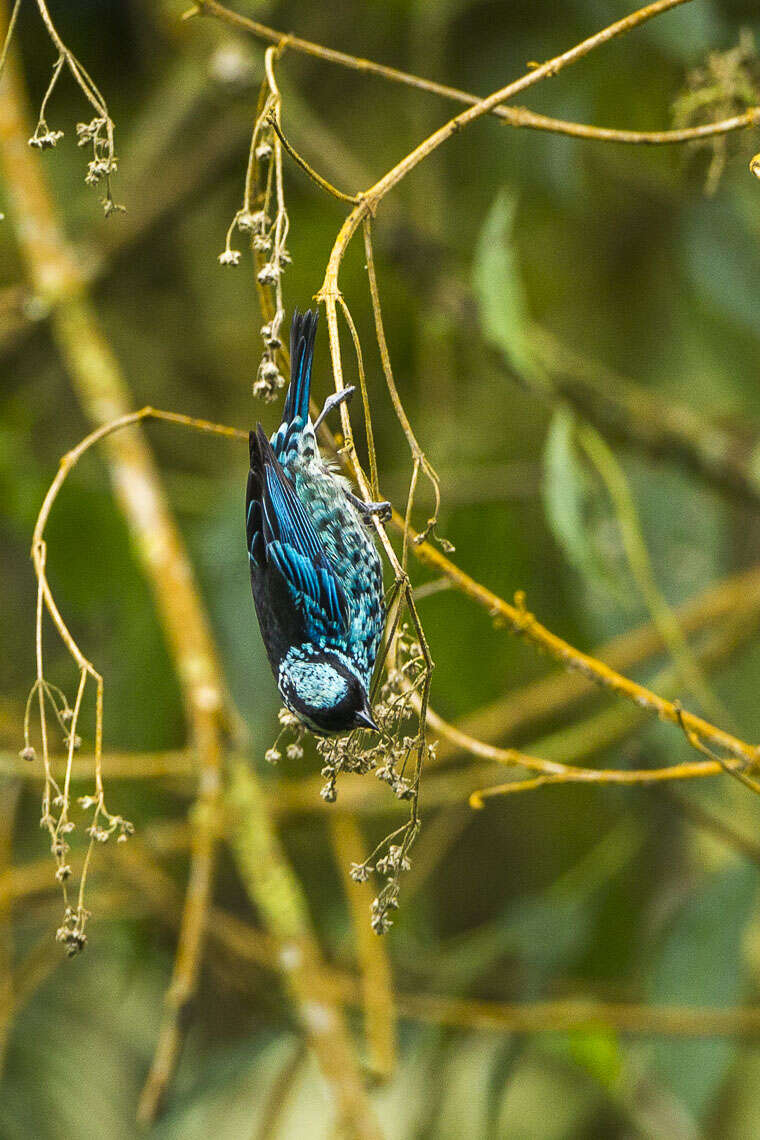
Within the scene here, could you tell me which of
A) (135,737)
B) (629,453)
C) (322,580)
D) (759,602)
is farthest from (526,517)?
(322,580)

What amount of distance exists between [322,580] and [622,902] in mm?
1676

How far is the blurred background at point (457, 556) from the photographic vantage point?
6.47ft

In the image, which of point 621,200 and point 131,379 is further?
point 131,379

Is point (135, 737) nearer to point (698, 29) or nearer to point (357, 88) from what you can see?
point (698, 29)

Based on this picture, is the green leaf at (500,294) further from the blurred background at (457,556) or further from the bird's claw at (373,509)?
the bird's claw at (373,509)

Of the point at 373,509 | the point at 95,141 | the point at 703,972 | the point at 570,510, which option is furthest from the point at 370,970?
the point at 95,141

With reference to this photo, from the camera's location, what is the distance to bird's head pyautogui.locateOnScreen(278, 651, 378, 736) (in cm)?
80

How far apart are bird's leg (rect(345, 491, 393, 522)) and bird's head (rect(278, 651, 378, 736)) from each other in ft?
0.38

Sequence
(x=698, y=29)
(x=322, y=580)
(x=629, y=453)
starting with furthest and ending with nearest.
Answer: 1. (x=629, y=453)
2. (x=698, y=29)
3. (x=322, y=580)

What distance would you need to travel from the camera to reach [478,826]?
305 centimetres

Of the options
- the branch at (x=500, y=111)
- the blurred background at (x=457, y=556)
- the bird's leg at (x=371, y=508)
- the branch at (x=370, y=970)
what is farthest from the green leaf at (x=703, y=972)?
the branch at (x=500, y=111)

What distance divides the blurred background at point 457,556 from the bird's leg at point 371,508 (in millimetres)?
520

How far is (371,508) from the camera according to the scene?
74 cm

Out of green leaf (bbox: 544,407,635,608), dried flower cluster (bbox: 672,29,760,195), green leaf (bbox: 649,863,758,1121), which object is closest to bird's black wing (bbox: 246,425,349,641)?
green leaf (bbox: 544,407,635,608)
